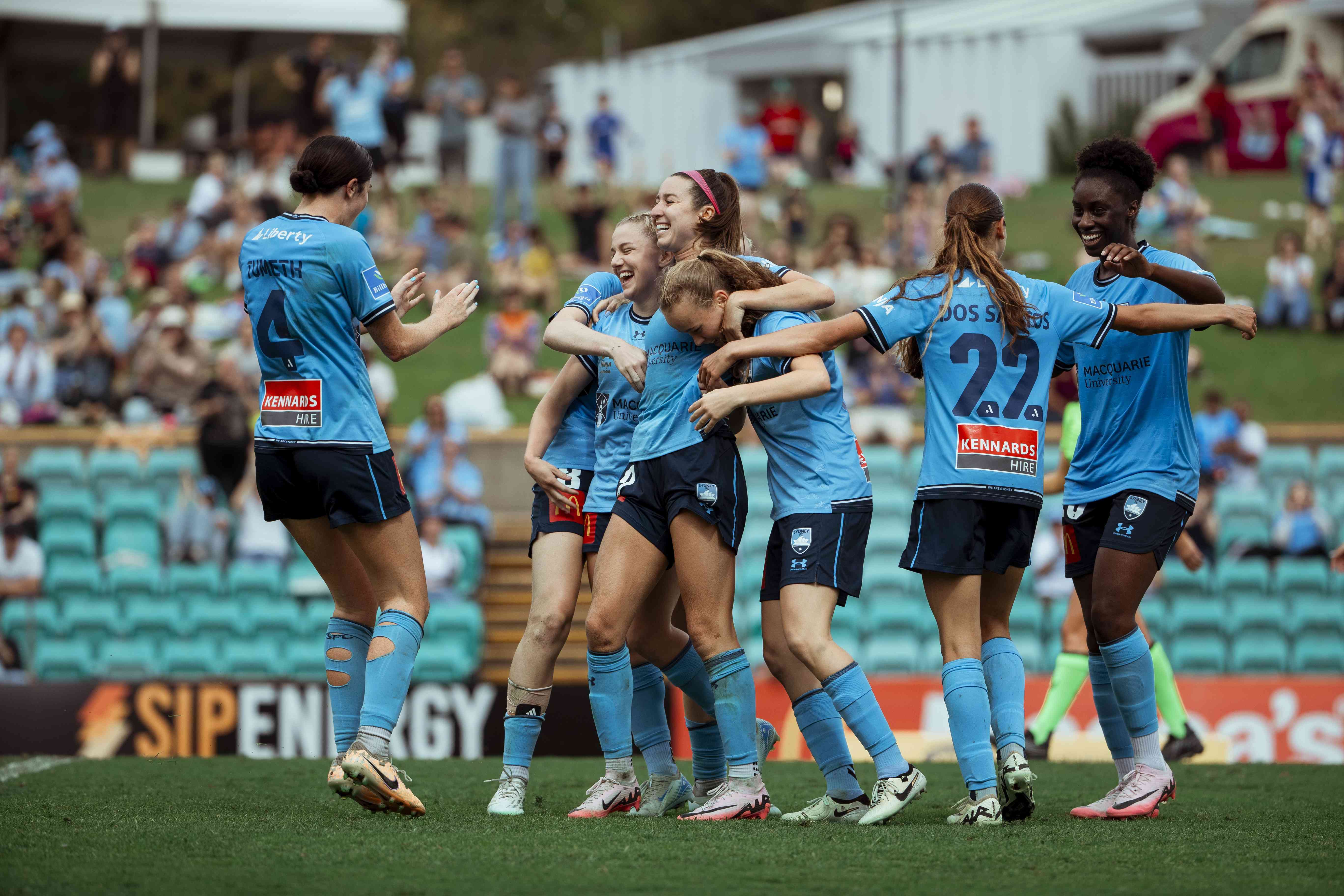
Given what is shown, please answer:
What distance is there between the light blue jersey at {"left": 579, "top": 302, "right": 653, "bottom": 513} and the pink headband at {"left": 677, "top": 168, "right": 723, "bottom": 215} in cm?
49

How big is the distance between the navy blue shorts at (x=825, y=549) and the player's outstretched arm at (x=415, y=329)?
4.59 feet

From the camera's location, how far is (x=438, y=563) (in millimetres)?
12281

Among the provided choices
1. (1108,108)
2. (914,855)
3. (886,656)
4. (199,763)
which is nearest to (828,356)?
(914,855)

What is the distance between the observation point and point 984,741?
5078mm

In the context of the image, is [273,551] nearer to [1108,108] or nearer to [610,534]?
[610,534]

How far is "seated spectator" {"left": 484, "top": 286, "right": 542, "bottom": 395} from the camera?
16062 millimetres

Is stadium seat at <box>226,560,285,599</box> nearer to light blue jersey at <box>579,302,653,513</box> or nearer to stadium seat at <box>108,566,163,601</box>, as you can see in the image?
stadium seat at <box>108,566,163,601</box>

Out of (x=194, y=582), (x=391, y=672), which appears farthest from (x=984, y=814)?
(x=194, y=582)

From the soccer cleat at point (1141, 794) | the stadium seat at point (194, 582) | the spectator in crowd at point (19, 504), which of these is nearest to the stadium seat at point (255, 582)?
the stadium seat at point (194, 582)

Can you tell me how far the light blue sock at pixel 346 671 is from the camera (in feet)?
18.0

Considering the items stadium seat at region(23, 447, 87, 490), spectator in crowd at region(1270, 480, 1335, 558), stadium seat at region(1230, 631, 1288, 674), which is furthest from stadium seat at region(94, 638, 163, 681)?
spectator in crowd at region(1270, 480, 1335, 558)

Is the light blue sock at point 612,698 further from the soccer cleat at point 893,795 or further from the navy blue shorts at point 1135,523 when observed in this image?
the navy blue shorts at point 1135,523

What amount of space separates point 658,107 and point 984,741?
2967 centimetres

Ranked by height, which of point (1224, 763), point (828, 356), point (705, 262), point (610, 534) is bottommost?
point (1224, 763)
